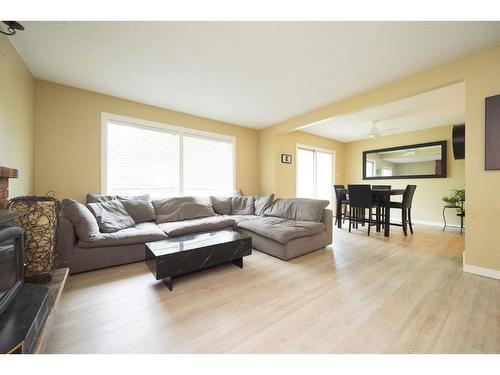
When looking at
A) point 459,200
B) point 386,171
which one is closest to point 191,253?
point 459,200

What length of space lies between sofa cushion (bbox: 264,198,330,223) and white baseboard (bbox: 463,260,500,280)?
5.41 feet

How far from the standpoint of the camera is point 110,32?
5.93 ft

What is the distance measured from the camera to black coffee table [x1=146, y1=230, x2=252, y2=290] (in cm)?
186

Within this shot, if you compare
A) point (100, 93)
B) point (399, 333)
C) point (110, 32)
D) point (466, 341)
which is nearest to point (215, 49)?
point (110, 32)

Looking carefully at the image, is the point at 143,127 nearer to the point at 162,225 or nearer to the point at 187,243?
the point at 162,225

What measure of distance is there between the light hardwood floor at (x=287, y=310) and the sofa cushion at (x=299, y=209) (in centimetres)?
83

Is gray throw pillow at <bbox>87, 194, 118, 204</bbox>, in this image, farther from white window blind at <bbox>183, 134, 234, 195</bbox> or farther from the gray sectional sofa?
white window blind at <bbox>183, 134, 234, 195</bbox>

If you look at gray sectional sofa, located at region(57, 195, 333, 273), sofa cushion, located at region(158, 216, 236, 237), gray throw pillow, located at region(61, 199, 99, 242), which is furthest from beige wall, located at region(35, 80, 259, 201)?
sofa cushion, located at region(158, 216, 236, 237)

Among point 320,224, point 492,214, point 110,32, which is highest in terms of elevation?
point 110,32

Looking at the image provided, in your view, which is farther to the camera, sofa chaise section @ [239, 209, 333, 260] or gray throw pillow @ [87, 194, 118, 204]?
gray throw pillow @ [87, 194, 118, 204]

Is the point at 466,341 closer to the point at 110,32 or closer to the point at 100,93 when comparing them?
the point at 110,32

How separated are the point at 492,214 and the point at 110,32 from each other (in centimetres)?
415

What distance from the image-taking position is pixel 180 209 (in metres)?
3.43

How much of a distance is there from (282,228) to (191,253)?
1273 mm
